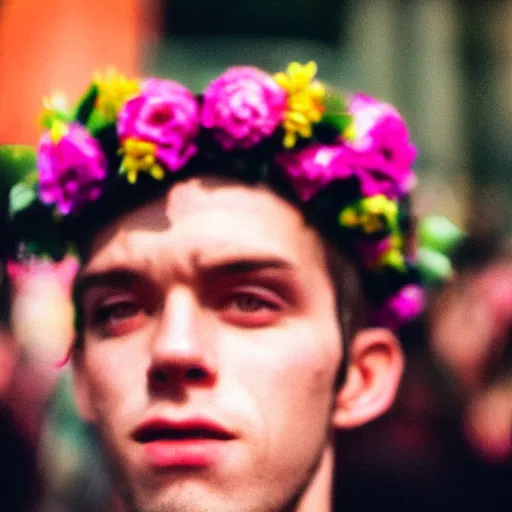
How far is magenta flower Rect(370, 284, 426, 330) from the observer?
2.13 meters

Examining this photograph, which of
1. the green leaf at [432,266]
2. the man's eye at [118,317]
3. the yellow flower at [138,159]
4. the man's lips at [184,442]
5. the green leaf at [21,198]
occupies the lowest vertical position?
the man's lips at [184,442]

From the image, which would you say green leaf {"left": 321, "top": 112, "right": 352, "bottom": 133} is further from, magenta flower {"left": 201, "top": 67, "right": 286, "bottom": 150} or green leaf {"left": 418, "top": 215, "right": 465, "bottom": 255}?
green leaf {"left": 418, "top": 215, "right": 465, "bottom": 255}

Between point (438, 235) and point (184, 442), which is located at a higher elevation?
point (438, 235)

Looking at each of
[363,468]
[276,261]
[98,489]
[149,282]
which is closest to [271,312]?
[276,261]

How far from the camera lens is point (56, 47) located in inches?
117

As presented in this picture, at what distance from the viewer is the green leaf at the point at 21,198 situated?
201 cm

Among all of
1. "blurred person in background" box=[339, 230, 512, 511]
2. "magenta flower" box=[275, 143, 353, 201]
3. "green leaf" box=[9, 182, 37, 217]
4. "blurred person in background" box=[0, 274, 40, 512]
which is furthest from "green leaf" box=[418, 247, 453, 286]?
"blurred person in background" box=[0, 274, 40, 512]

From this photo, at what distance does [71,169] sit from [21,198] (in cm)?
19

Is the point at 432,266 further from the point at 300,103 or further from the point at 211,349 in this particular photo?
the point at 211,349

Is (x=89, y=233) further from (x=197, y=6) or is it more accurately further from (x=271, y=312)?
(x=197, y=6)

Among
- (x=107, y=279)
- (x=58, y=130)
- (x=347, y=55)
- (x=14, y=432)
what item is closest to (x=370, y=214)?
(x=107, y=279)

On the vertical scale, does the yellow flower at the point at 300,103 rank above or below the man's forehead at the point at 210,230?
above

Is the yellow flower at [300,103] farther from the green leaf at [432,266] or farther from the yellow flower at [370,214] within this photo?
the green leaf at [432,266]

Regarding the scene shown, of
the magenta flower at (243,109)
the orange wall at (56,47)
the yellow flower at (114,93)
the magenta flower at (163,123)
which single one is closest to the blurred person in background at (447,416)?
the magenta flower at (243,109)
